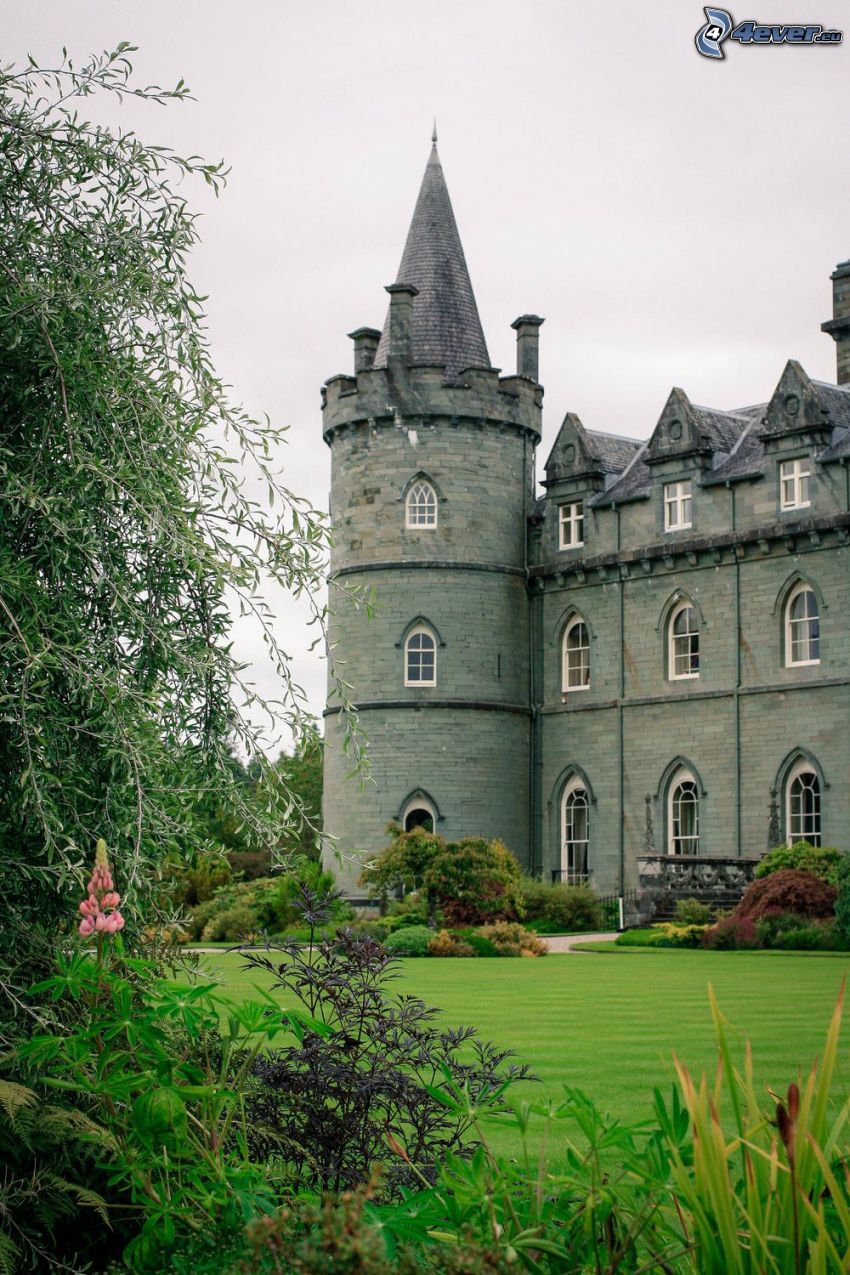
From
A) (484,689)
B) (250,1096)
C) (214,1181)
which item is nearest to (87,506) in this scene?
(250,1096)

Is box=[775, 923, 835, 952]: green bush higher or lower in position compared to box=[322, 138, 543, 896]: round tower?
lower

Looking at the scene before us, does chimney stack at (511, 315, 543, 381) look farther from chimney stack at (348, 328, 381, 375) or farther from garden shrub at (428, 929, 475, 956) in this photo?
garden shrub at (428, 929, 475, 956)

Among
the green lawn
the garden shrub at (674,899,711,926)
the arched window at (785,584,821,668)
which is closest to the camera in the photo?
the green lawn

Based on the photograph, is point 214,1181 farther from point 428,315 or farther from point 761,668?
point 428,315

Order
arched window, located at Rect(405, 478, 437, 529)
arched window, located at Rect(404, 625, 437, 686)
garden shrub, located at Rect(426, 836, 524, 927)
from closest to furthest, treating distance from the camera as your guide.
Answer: garden shrub, located at Rect(426, 836, 524, 927)
arched window, located at Rect(404, 625, 437, 686)
arched window, located at Rect(405, 478, 437, 529)

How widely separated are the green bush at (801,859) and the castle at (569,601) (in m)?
2.24

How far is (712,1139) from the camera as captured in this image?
3.26 meters

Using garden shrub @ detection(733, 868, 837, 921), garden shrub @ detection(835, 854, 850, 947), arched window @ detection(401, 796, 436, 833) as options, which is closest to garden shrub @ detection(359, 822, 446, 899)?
arched window @ detection(401, 796, 436, 833)

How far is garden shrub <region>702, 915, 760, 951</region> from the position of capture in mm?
25000

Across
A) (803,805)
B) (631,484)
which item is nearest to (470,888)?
(803,805)

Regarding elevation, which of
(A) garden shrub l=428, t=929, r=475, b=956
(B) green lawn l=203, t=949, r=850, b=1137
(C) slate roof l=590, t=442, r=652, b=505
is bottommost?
(A) garden shrub l=428, t=929, r=475, b=956

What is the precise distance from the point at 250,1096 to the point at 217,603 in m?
1.87

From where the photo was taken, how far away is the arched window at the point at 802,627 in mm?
32812

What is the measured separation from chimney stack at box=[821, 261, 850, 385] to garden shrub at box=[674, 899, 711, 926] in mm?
14304
